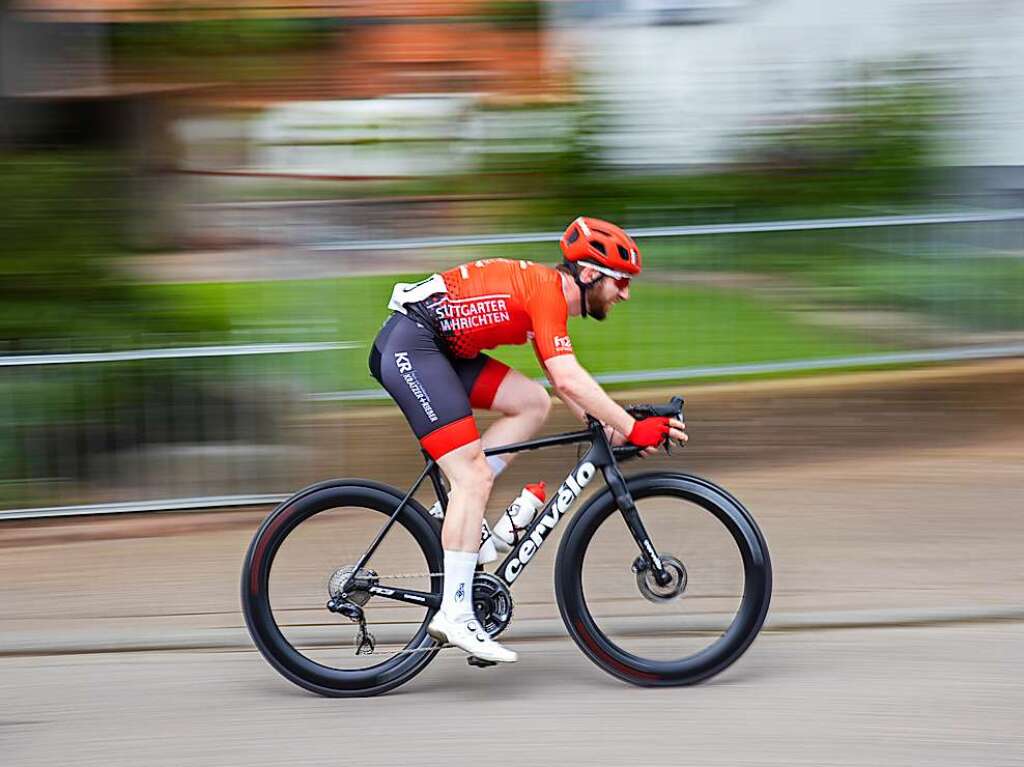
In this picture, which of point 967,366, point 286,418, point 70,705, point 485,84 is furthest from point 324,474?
point 485,84

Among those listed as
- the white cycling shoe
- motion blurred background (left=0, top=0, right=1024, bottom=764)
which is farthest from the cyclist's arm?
motion blurred background (left=0, top=0, right=1024, bottom=764)

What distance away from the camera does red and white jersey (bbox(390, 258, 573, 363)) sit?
5.11 metres

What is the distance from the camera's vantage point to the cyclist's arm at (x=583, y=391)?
16.6 feet

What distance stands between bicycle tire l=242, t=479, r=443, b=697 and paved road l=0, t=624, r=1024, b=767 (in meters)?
0.07

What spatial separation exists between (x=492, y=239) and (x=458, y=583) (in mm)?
3934

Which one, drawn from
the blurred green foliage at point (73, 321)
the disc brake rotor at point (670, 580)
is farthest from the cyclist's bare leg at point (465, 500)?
Result: the blurred green foliage at point (73, 321)

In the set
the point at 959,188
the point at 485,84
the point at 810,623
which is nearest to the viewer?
the point at 810,623

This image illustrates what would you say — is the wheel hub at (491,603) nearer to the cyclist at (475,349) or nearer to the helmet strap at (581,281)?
the cyclist at (475,349)

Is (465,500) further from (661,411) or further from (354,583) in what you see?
(661,411)

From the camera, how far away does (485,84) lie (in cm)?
1101

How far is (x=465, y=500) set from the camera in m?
5.19

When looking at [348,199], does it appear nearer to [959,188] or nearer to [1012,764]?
[959,188]

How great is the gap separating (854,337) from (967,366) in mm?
657

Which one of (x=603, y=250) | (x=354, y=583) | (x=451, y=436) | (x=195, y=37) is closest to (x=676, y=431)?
(x=603, y=250)
